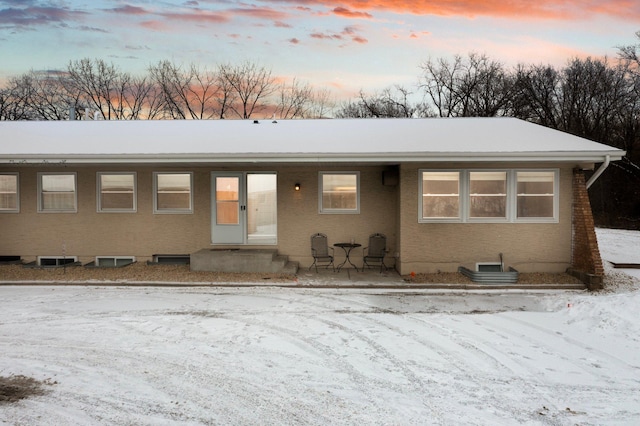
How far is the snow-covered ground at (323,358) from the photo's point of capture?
13.9ft

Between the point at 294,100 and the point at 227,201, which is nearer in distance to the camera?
the point at 227,201

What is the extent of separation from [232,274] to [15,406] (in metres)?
6.45

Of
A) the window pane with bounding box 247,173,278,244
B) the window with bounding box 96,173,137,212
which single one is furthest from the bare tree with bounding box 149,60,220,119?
the window pane with bounding box 247,173,278,244

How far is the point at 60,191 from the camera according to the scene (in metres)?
11.9

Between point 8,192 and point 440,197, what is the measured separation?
37.2 feet

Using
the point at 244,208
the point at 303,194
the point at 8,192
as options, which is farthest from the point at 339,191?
the point at 8,192

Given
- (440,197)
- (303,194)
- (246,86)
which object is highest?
(246,86)

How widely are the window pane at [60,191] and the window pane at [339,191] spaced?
6.71 m

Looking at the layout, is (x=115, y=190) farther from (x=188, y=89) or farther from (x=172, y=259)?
(x=188, y=89)

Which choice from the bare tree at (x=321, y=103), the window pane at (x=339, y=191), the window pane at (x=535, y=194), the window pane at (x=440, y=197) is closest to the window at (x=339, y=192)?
the window pane at (x=339, y=191)

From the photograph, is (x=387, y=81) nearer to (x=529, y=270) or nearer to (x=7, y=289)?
(x=529, y=270)

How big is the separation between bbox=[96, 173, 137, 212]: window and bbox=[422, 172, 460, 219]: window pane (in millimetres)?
7652

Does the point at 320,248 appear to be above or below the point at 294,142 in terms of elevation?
below

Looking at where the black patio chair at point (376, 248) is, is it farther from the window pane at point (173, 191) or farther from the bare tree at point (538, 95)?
the bare tree at point (538, 95)
